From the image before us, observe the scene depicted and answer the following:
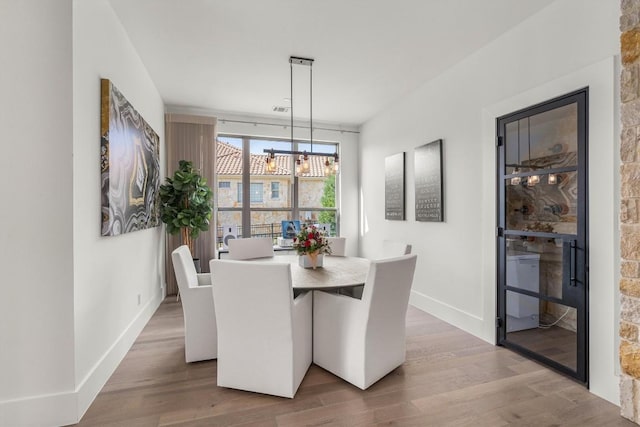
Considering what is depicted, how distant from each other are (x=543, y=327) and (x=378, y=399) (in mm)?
1598

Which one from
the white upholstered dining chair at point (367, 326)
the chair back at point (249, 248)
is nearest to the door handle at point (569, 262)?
the white upholstered dining chair at point (367, 326)

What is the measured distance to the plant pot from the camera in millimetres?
2894

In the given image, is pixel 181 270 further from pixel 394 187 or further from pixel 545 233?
pixel 394 187

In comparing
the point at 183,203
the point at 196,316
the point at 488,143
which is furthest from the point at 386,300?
the point at 183,203

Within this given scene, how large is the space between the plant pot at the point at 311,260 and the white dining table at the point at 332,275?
1.7 inches

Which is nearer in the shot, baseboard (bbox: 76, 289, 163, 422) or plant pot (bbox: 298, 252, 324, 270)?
baseboard (bbox: 76, 289, 163, 422)

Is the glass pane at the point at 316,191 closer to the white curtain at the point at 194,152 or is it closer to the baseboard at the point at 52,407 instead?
the white curtain at the point at 194,152

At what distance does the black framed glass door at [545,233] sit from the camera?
2229 millimetres

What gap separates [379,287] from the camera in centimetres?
206

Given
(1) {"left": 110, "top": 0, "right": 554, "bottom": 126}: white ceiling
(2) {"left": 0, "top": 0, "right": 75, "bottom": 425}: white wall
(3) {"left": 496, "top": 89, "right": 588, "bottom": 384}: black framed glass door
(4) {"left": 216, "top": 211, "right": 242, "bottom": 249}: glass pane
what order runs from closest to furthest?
1. (2) {"left": 0, "top": 0, "right": 75, "bottom": 425}: white wall
2. (3) {"left": 496, "top": 89, "right": 588, "bottom": 384}: black framed glass door
3. (1) {"left": 110, "top": 0, "right": 554, "bottom": 126}: white ceiling
4. (4) {"left": 216, "top": 211, "right": 242, "bottom": 249}: glass pane

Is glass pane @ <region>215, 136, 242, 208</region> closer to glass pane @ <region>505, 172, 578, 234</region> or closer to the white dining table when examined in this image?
the white dining table

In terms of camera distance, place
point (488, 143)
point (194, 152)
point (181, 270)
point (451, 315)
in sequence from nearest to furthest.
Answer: point (181, 270) → point (488, 143) → point (451, 315) → point (194, 152)

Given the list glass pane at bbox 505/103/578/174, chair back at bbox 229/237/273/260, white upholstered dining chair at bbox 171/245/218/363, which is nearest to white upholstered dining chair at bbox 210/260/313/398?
white upholstered dining chair at bbox 171/245/218/363

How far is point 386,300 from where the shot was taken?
215 centimetres
